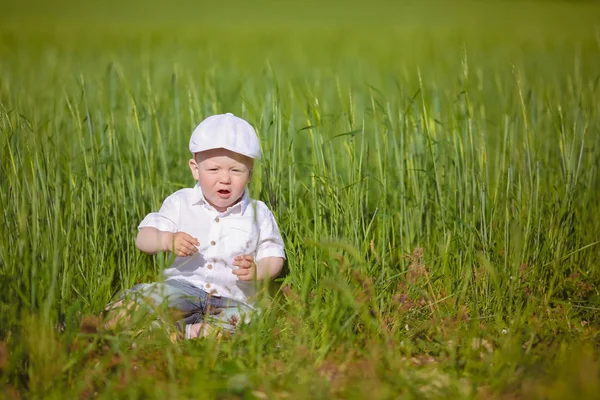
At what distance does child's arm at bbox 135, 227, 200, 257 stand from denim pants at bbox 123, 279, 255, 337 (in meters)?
0.13

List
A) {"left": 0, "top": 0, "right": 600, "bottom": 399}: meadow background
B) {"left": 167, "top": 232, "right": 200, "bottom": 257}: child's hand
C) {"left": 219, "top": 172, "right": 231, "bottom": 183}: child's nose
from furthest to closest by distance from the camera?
{"left": 219, "top": 172, "right": 231, "bottom": 183}: child's nose
{"left": 167, "top": 232, "right": 200, "bottom": 257}: child's hand
{"left": 0, "top": 0, "right": 600, "bottom": 399}: meadow background

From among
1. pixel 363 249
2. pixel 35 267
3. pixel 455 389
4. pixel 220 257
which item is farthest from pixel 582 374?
pixel 35 267

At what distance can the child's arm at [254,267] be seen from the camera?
8.28 ft

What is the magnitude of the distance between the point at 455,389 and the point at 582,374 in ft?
1.24

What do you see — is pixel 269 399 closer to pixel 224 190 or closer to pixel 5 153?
pixel 224 190

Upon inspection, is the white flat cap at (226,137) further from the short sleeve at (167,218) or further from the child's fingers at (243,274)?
the child's fingers at (243,274)

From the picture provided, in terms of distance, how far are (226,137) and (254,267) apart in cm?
47

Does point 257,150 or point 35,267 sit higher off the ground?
point 257,150

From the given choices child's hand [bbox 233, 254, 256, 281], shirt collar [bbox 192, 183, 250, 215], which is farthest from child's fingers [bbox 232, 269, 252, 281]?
shirt collar [bbox 192, 183, 250, 215]

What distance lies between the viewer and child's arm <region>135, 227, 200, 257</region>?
2.52 meters

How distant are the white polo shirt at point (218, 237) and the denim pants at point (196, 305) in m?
0.04

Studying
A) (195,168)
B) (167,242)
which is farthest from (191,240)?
(195,168)

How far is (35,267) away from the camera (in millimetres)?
2408

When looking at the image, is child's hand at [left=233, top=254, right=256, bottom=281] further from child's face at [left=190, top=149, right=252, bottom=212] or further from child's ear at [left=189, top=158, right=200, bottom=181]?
child's ear at [left=189, top=158, right=200, bottom=181]
